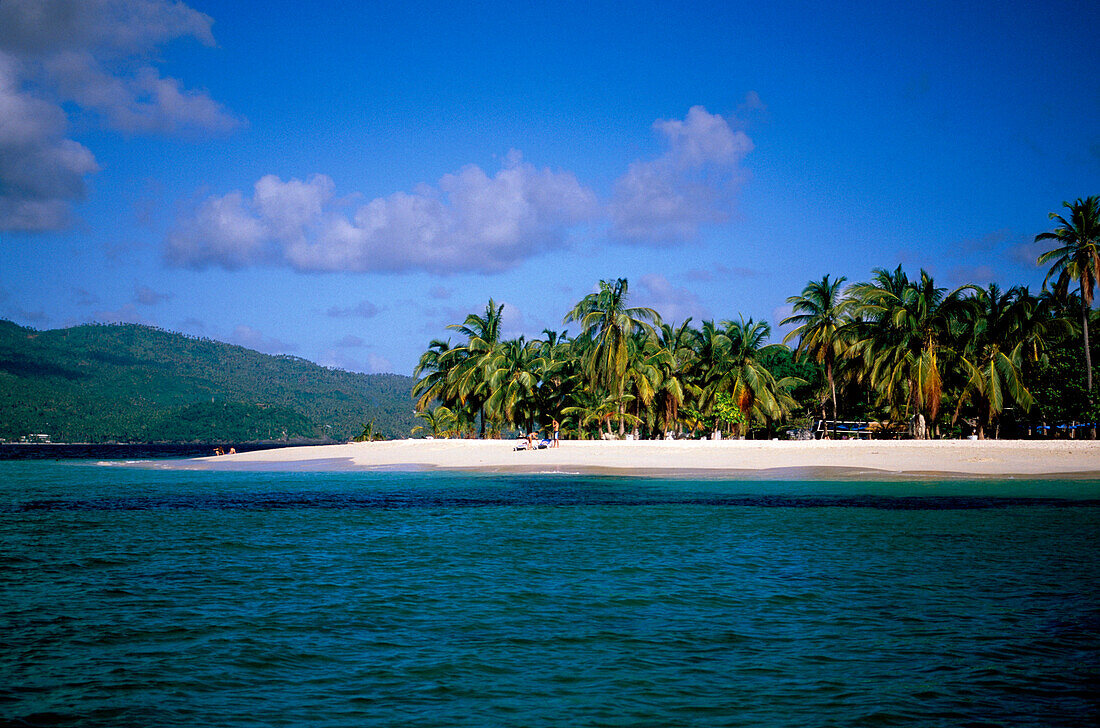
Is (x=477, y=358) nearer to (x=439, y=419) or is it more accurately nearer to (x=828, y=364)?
(x=439, y=419)

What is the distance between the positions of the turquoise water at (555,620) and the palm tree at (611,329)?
29.4 metres

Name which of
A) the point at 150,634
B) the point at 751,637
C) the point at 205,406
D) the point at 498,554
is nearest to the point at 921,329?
the point at 498,554

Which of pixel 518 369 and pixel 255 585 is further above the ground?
pixel 518 369

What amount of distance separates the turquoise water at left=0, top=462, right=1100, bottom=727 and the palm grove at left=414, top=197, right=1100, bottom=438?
2882cm

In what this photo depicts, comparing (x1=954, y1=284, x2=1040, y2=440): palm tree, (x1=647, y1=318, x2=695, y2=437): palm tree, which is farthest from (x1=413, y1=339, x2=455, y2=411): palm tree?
(x1=954, y1=284, x2=1040, y2=440): palm tree

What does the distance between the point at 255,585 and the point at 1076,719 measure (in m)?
11.3

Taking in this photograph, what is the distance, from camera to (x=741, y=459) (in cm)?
4116

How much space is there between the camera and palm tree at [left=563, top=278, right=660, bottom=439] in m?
51.1

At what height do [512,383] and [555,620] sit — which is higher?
[512,383]

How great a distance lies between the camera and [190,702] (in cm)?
749

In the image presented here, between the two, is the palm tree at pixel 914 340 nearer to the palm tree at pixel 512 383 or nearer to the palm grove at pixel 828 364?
the palm grove at pixel 828 364

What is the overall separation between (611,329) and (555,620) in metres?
41.5

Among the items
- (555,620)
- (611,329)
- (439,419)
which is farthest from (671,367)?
(555,620)

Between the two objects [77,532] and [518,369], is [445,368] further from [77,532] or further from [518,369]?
[77,532]
